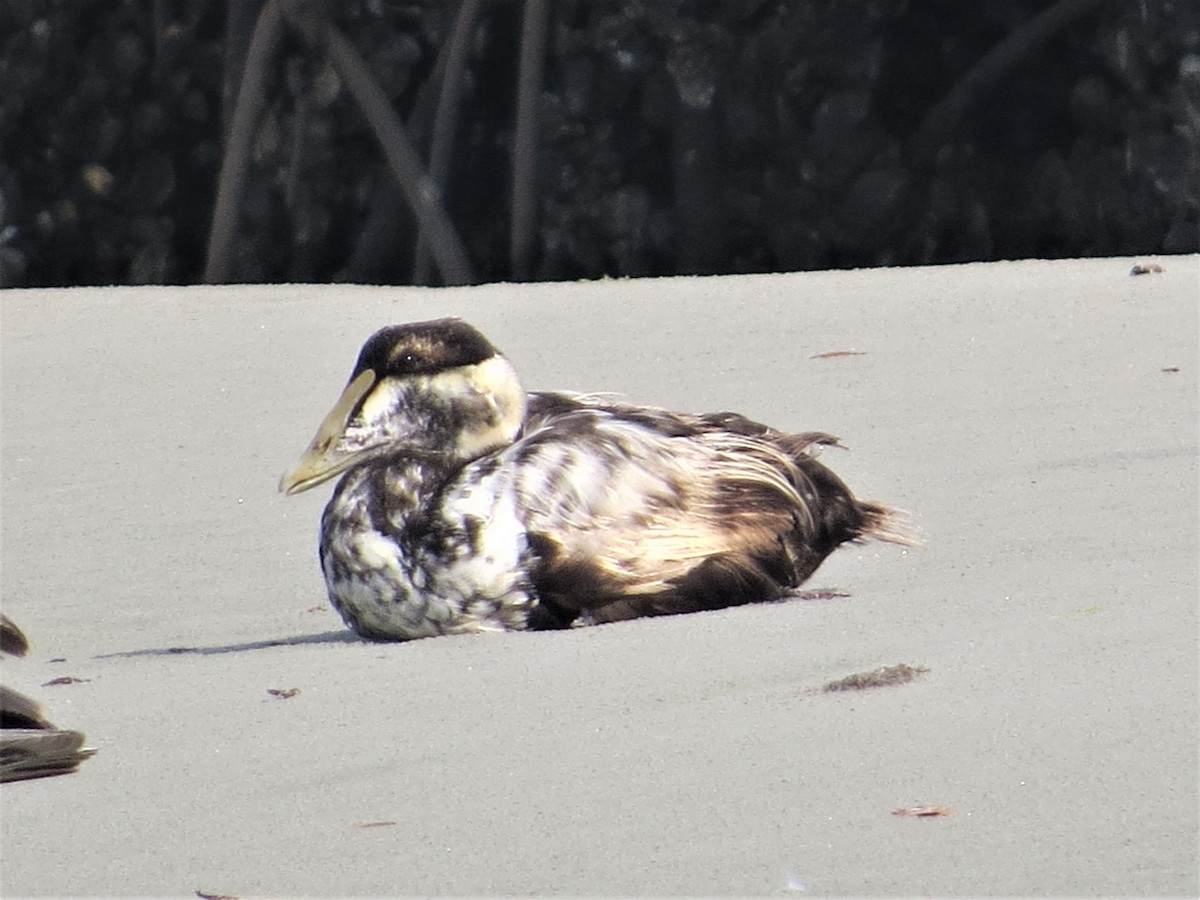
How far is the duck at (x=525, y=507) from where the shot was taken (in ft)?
16.0

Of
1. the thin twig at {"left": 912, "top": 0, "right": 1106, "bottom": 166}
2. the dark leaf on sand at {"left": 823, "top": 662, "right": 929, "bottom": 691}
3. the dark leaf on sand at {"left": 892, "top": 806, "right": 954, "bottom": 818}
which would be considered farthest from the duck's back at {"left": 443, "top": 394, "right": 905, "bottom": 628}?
the thin twig at {"left": 912, "top": 0, "right": 1106, "bottom": 166}

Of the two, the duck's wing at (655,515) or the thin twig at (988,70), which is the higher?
the thin twig at (988,70)

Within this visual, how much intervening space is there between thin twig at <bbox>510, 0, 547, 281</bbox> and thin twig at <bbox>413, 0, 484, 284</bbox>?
0.75 ft

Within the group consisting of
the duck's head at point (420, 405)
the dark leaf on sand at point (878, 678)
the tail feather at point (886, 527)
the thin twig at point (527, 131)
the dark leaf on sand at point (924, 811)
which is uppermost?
the thin twig at point (527, 131)

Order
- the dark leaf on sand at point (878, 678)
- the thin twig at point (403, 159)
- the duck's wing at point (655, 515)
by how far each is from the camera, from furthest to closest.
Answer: the thin twig at point (403, 159) → the duck's wing at point (655, 515) → the dark leaf on sand at point (878, 678)

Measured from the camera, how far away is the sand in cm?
329

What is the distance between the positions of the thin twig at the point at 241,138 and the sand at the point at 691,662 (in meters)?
1.68

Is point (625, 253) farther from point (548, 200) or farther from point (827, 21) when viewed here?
point (827, 21)

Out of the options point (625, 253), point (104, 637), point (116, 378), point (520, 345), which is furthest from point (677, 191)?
point (104, 637)

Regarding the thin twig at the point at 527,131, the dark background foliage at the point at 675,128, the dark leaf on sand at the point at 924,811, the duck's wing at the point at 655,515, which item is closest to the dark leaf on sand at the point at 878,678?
the dark leaf on sand at the point at 924,811

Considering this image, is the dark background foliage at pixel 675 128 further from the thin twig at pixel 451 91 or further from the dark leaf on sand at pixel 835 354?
the dark leaf on sand at pixel 835 354

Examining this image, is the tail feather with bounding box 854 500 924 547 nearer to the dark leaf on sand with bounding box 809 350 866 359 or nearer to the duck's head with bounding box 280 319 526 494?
the duck's head with bounding box 280 319 526 494

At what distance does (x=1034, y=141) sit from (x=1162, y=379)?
2.70 m

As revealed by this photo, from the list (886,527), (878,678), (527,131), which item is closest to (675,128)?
(527,131)
